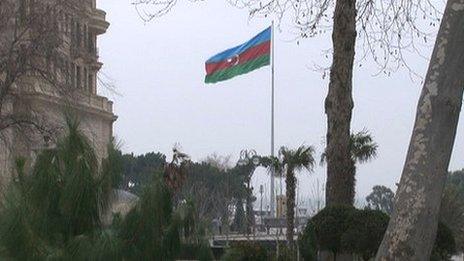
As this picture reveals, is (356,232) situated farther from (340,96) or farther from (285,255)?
(285,255)

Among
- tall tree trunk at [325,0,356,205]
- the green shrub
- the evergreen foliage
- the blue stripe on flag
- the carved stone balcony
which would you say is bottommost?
the green shrub

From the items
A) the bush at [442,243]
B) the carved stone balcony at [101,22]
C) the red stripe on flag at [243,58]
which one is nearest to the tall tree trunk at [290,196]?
the red stripe on flag at [243,58]

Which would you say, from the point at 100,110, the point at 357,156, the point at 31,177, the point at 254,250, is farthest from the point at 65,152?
the point at 100,110

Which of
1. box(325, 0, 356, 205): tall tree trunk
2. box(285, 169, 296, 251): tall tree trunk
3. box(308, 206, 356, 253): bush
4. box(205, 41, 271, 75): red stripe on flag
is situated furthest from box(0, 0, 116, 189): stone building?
box(205, 41, 271, 75): red stripe on flag

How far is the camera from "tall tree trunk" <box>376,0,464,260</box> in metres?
8.47

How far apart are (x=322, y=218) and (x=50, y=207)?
18.4 feet

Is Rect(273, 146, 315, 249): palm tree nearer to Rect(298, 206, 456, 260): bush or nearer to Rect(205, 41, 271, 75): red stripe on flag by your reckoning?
Rect(205, 41, 271, 75): red stripe on flag

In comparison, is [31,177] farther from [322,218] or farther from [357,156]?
[357,156]

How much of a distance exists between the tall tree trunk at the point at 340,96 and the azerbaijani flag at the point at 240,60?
2000cm

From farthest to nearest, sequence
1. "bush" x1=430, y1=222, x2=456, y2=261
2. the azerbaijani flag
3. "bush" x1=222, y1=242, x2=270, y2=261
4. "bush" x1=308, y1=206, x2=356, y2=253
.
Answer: the azerbaijani flag
"bush" x1=222, y1=242, x2=270, y2=261
"bush" x1=308, y1=206, x2=356, y2=253
"bush" x1=430, y1=222, x2=456, y2=261

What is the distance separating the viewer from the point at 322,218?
1544 cm

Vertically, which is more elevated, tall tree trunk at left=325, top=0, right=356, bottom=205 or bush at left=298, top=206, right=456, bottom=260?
tall tree trunk at left=325, top=0, right=356, bottom=205

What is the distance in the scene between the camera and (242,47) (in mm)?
37188

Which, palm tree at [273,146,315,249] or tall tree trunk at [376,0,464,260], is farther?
palm tree at [273,146,315,249]
